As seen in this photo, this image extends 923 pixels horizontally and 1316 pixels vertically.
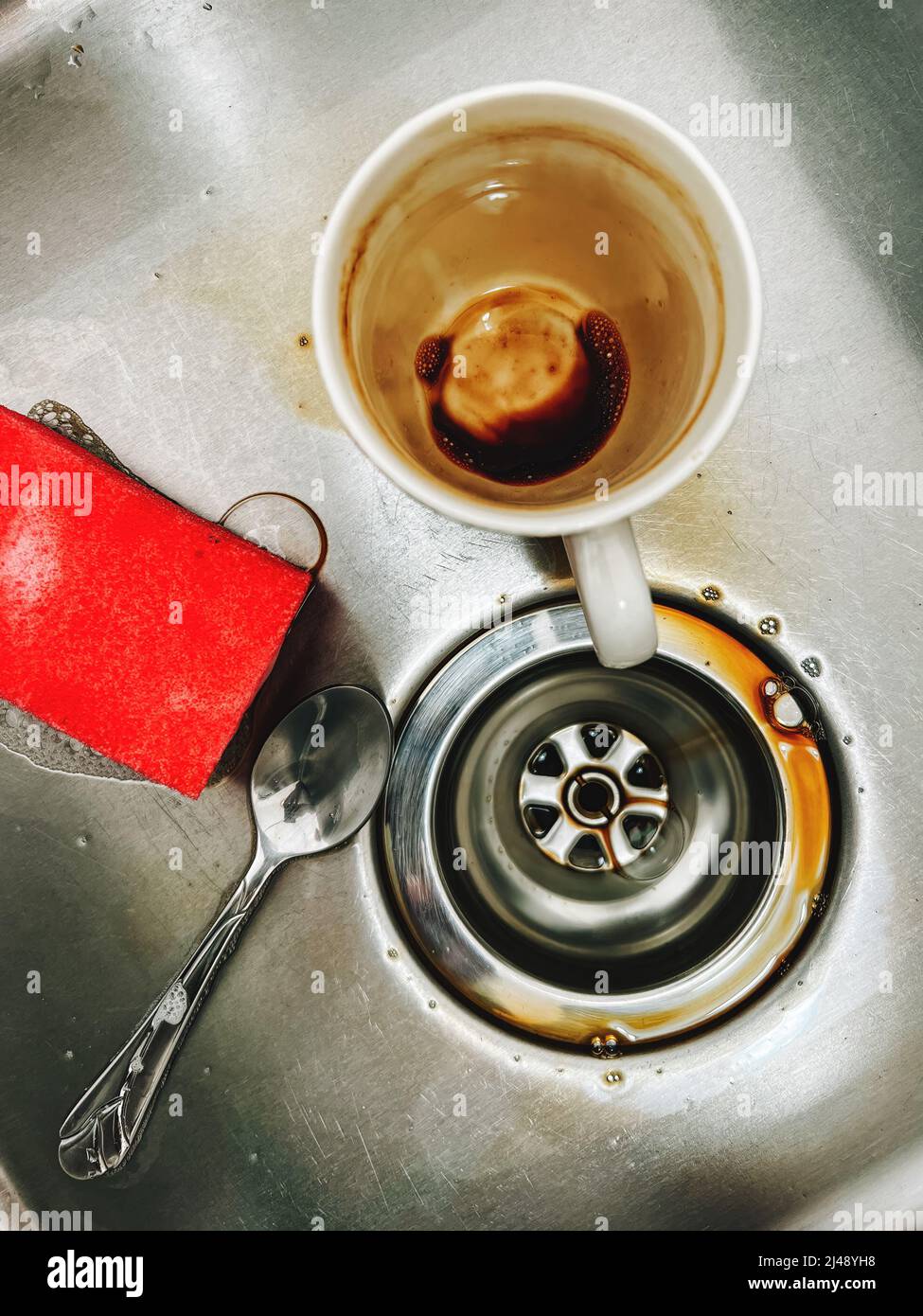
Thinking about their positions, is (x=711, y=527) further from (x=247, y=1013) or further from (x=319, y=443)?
(x=247, y=1013)

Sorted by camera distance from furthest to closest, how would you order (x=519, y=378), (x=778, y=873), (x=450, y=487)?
(x=778, y=873) → (x=519, y=378) → (x=450, y=487)

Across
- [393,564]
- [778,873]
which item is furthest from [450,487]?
[778,873]

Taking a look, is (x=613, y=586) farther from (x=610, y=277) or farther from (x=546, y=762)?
(x=546, y=762)

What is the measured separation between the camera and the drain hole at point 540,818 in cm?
58

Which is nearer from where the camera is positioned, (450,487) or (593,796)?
(450,487)

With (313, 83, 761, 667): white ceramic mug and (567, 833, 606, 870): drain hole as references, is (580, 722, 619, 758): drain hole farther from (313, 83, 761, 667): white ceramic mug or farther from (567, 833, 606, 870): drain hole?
(313, 83, 761, 667): white ceramic mug

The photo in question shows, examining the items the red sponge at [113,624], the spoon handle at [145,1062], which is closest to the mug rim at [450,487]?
the red sponge at [113,624]

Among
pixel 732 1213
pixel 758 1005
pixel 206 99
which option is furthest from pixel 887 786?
pixel 206 99

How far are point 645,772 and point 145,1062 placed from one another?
15.6 inches

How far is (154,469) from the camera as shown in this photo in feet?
1.88

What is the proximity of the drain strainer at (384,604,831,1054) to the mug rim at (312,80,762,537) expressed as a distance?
0.26 m

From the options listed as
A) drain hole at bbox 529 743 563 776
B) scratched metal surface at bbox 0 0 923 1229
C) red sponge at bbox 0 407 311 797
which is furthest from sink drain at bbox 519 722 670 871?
red sponge at bbox 0 407 311 797

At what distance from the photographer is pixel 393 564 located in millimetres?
576
